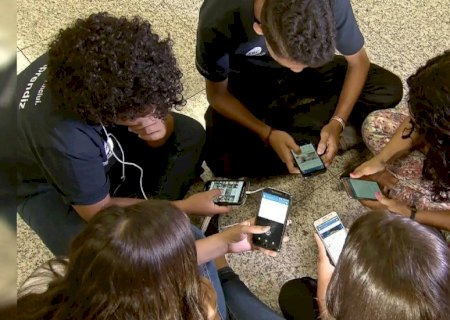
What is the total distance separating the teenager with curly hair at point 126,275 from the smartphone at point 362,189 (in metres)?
0.65

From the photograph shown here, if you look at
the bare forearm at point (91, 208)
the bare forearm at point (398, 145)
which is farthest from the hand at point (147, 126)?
the bare forearm at point (398, 145)

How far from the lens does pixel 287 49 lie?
1.02 m

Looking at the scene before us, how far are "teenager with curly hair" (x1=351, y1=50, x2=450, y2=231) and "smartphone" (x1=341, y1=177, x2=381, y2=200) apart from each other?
2 centimetres

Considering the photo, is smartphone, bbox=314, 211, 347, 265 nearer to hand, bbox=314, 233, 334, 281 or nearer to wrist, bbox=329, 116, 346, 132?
hand, bbox=314, 233, 334, 281

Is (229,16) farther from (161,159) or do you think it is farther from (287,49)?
(161,159)

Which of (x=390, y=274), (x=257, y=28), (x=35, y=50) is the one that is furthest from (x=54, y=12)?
(x=390, y=274)

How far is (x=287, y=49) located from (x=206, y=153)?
Result: 0.46 m

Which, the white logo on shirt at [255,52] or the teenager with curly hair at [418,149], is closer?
the teenager with curly hair at [418,149]

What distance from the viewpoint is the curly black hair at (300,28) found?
983 mm

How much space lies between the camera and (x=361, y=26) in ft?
5.73

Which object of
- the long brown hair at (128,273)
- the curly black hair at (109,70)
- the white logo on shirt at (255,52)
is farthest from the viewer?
the white logo on shirt at (255,52)

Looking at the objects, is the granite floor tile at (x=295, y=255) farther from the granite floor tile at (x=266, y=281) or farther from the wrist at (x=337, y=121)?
the wrist at (x=337, y=121)

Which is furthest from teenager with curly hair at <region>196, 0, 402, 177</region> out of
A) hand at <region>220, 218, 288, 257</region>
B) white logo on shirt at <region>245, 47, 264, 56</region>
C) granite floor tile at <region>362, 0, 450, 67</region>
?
granite floor tile at <region>362, 0, 450, 67</region>

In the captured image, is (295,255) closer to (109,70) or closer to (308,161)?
(308,161)
